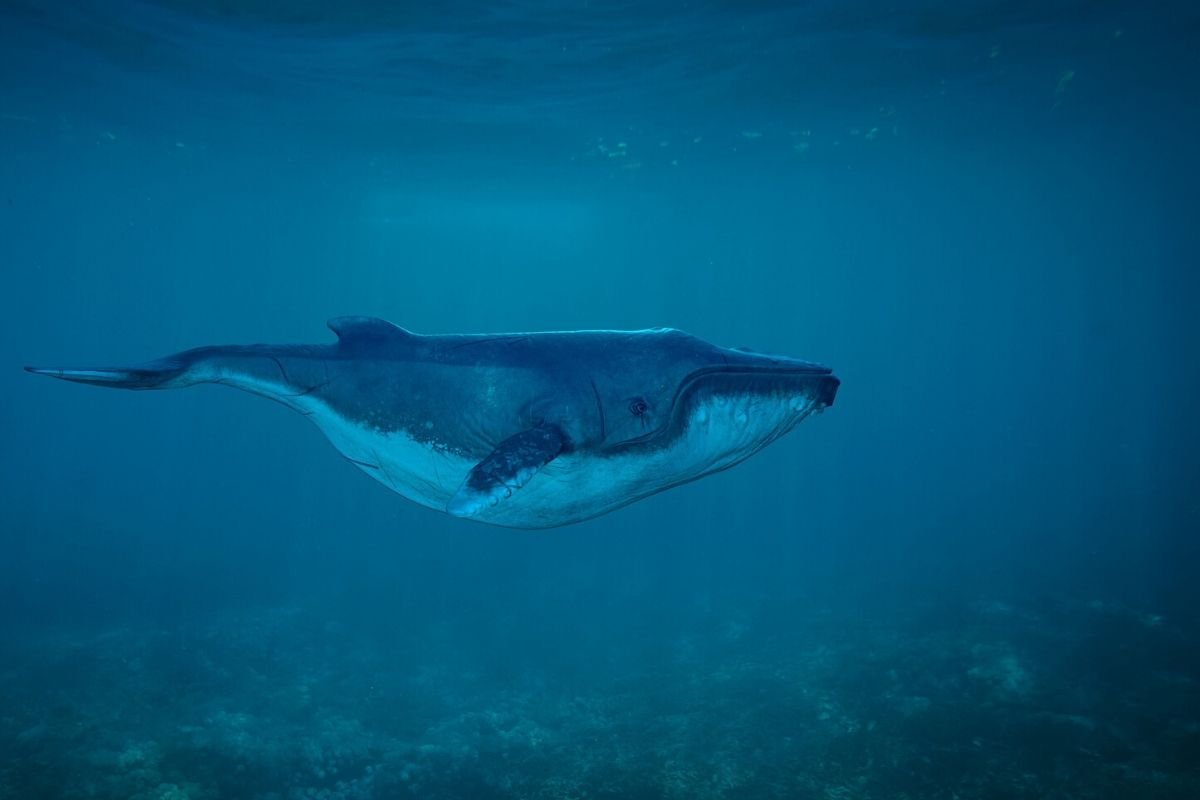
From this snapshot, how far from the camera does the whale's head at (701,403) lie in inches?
112

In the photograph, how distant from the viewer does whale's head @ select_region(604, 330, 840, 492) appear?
112 inches

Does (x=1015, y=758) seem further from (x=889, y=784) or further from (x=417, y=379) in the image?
(x=417, y=379)

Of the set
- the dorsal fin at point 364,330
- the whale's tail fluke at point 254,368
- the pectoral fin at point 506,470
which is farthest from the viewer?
the dorsal fin at point 364,330

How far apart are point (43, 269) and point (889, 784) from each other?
102 meters

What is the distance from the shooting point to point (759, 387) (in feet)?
9.31

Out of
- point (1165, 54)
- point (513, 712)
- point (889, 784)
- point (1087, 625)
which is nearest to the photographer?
point (889, 784)

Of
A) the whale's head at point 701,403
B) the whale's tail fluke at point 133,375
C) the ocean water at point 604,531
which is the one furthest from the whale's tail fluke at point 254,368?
the ocean water at point 604,531

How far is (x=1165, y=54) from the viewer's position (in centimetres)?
1800

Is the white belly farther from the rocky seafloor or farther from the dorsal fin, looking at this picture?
the rocky seafloor

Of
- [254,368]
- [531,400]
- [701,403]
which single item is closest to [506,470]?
[531,400]

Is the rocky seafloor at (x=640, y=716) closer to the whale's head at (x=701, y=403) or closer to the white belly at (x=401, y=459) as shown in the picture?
the white belly at (x=401, y=459)

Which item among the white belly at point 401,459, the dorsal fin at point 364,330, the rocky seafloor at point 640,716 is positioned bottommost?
the rocky seafloor at point 640,716

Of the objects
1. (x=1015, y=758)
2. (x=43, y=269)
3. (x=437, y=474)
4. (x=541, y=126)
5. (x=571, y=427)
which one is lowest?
(x=1015, y=758)

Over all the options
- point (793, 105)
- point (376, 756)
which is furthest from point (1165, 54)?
point (376, 756)
